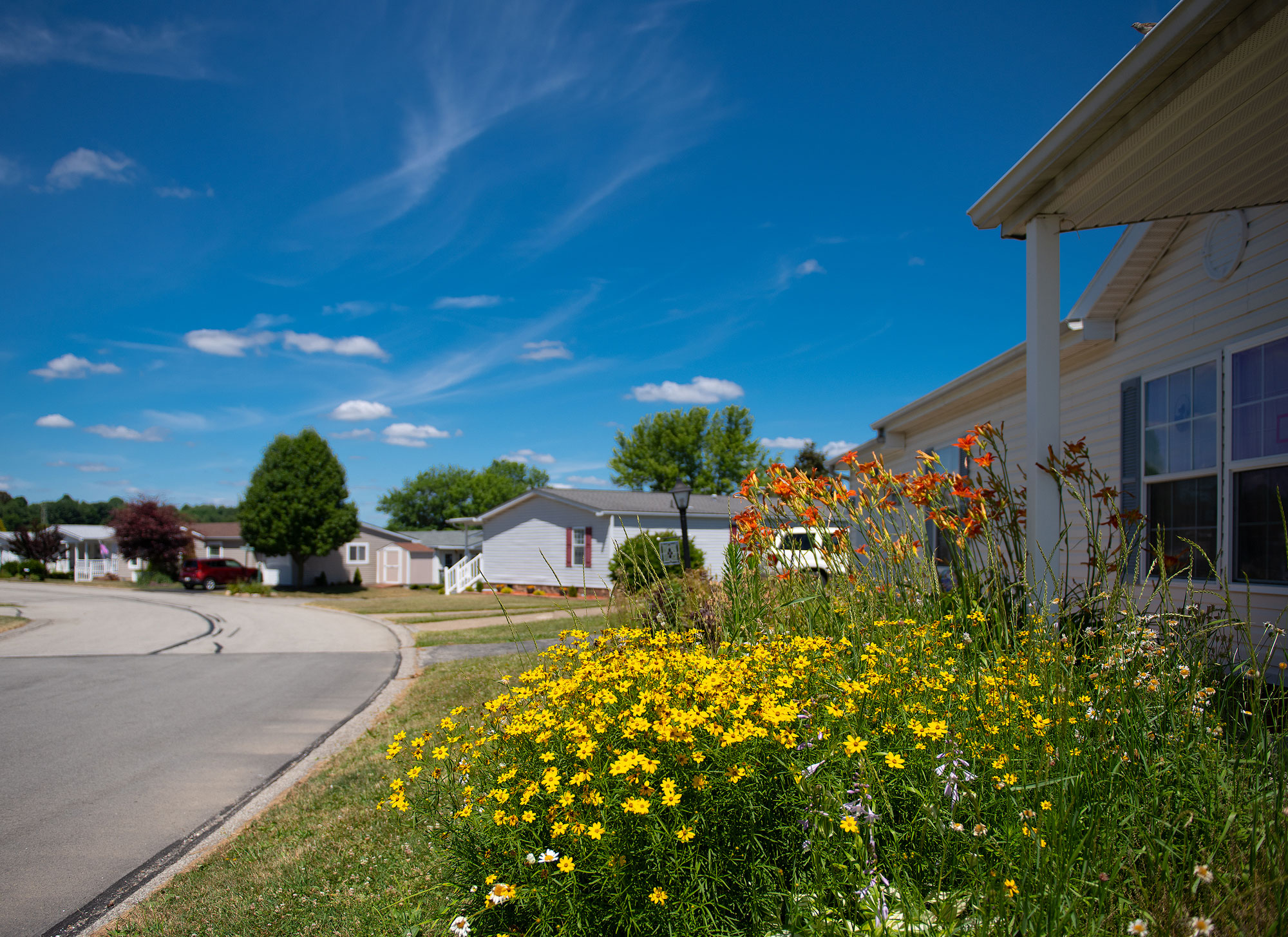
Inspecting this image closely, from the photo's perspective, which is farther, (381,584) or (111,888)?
(381,584)

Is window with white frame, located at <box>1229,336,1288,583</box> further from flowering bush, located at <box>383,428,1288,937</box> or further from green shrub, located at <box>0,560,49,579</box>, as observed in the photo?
green shrub, located at <box>0,560,49,579</box>

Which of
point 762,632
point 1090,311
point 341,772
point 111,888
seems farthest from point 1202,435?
point 111,888

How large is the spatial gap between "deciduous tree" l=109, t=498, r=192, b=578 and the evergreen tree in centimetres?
827

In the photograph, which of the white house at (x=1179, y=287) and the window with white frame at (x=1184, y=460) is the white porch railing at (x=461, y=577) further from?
the window with white frame at (x=1184, y=460)

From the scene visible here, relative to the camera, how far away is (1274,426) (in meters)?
5.50

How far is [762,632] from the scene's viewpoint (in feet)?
13.3

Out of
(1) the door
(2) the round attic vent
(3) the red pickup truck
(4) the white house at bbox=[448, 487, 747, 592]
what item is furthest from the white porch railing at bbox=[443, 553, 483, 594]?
(2) the round attic vent

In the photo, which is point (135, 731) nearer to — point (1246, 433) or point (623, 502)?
point (1246, 433)

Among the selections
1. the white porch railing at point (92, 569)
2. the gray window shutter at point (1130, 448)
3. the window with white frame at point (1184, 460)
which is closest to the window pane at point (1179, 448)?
the window with white frame at point (1184, 460)

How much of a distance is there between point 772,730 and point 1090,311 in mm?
6914

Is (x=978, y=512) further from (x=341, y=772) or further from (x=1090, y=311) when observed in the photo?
(x=341, y=772)

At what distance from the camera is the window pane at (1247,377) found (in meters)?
5.71

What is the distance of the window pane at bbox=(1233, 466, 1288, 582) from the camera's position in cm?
550

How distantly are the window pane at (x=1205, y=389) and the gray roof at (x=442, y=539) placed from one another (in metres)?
38.1
